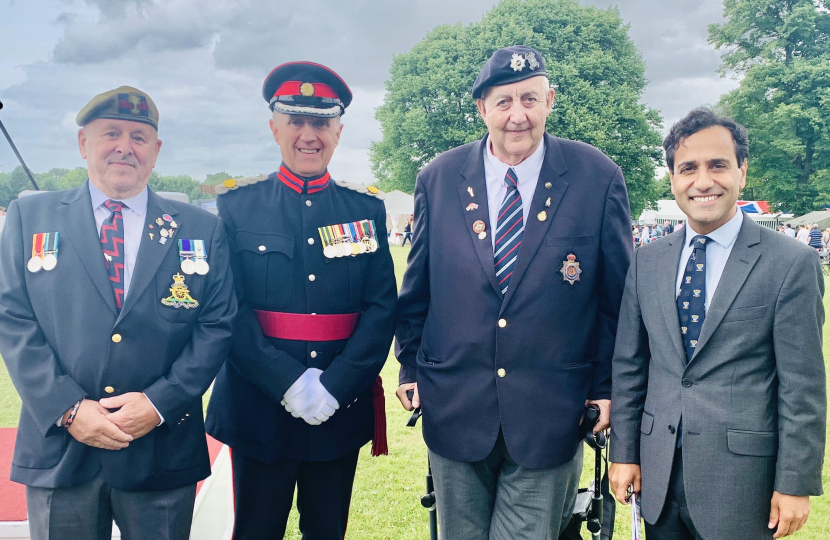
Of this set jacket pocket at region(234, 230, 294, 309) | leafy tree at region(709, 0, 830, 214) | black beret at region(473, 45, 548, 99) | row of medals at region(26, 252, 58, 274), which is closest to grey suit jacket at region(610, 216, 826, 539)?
black beret at region(473, 45, 548, 99)

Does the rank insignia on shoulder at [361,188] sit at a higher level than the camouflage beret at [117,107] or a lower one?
lower

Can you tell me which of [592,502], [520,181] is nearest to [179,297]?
[520,181]

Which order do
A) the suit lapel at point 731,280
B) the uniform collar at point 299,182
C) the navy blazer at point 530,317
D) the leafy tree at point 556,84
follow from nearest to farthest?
the suit lapel at point 731,280 < the navy blazer at point 530,317 < the uniform collar at point 299,182 < the leafy tree at point 556,84

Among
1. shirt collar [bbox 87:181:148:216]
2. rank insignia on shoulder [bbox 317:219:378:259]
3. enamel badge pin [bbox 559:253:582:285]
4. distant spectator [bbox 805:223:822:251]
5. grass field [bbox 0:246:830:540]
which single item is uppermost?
distant spectator [bbox 805:223:822:251]

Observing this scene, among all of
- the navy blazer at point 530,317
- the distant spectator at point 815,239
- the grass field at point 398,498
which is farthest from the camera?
the distant spectator at point 815,239

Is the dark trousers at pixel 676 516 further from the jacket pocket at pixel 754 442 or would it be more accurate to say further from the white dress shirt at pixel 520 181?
the white dress shirt at pixel 520 181

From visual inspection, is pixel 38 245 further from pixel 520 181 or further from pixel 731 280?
pixel 731 280

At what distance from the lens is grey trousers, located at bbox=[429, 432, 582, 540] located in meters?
2.43

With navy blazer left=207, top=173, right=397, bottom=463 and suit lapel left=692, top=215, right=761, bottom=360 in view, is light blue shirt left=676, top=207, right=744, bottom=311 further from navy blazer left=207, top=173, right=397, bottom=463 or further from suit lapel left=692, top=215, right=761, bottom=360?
navy blazer left=207, top=173, right=397, bottom=463

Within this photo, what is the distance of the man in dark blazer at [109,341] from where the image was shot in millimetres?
2184

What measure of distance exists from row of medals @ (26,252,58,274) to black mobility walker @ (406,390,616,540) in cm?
150

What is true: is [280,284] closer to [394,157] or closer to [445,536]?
[445,536]

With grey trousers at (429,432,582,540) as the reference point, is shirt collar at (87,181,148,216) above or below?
above

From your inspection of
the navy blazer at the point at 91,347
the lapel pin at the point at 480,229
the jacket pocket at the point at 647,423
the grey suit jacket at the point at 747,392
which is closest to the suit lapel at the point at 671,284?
the grey suit jacket at the point at 747,392
